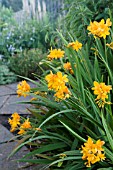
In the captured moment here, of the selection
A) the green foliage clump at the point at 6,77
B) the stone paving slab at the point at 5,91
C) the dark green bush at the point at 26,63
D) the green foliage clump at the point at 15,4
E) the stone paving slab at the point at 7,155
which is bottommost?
the stone paving slab at the point at 7,155

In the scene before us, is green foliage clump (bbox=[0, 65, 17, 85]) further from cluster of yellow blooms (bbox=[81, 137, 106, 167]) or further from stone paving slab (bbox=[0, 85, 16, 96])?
cluster of yellow blooms (bbox=[81, 137, 106, 167])

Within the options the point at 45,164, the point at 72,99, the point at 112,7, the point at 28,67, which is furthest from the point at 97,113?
→ the point at 28,67

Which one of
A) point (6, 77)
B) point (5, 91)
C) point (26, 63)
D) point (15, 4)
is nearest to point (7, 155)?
point (5, 91)

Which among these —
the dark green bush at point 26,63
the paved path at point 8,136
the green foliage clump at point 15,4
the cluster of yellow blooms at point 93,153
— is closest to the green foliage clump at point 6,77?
the dark green bush at point 26,63

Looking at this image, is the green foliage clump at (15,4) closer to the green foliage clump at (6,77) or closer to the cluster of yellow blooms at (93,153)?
the green foliage clump at (6,77)

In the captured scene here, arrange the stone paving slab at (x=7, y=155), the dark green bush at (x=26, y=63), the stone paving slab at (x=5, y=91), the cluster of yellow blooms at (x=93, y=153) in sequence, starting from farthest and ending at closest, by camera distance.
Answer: the dark green bush at (x=26, y=63) → the stone paving slab at (x=5, y=91) → the stone paving slab at (x=7, y=155) → the cluster of yellow blooms at (x=93, y=153)

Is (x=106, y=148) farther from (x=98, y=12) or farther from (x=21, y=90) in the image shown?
(x=98, y=12)

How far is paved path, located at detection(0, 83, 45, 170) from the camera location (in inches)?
71.5

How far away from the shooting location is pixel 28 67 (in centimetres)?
466

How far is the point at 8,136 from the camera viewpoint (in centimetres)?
225

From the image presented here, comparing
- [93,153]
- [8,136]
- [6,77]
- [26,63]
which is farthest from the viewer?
[26,63]

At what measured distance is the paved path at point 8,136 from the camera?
71.5 inches

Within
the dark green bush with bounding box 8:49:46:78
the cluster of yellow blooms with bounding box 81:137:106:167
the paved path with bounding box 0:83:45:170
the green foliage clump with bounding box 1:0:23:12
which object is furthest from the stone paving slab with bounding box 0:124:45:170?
the green foliage clump with bounding box 1:0:23:12

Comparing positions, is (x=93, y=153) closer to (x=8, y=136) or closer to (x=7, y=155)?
(x=7, y=155)
